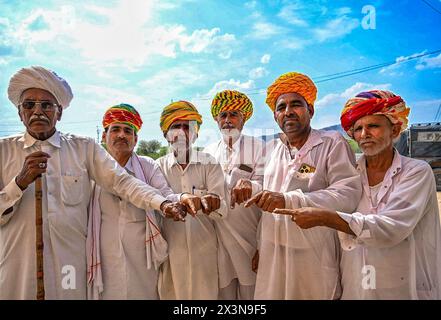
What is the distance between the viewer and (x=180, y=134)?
3.64 m

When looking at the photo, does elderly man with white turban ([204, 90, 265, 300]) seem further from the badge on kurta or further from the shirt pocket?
the shirt pocket

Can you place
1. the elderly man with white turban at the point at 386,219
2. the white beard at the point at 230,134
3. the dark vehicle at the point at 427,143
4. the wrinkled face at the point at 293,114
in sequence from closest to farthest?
1. the elderly man with white turban at the point at 386,219
2. the wrinkled face at the point at 293,114
3. the white beard at the point at 230,134
4. the dark vehicle at the point at 427,143

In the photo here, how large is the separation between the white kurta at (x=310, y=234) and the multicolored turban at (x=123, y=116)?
1.52 m

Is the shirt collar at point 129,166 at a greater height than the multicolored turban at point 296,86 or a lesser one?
lesser

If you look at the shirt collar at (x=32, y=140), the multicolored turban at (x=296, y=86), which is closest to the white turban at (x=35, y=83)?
the shirt collar at (x=32, y=140)

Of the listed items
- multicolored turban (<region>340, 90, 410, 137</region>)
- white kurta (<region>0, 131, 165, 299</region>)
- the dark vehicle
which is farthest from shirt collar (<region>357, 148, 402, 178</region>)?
the dark vehicle

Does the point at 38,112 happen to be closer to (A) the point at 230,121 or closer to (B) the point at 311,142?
(A) the point at 230,121

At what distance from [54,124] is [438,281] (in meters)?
3.36

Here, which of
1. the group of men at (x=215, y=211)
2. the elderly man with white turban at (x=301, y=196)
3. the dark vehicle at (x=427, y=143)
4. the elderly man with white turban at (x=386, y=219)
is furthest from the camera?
the dark vehicle at (x=427, y=143)

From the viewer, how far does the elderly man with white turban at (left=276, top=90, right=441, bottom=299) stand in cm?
270

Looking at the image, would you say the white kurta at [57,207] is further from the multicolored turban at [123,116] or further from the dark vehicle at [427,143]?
the dark vehicle at [427,143]

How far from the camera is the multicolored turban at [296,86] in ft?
10.8

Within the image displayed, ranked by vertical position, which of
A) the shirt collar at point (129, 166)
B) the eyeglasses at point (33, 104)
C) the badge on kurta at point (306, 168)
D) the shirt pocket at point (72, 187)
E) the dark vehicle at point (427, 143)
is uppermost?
the dark vehicle at point (427, 143)
